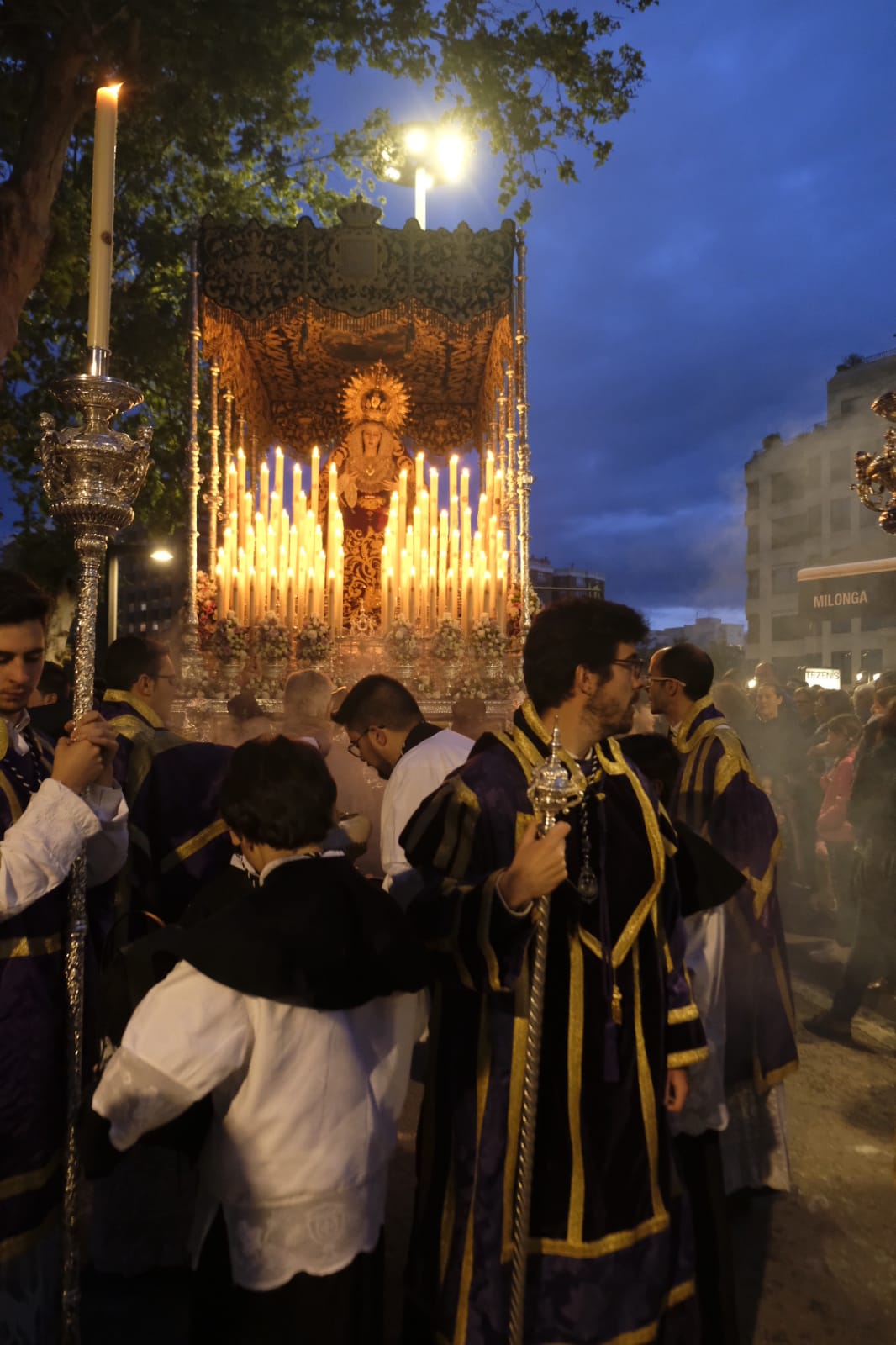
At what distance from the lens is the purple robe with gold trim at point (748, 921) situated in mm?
4090

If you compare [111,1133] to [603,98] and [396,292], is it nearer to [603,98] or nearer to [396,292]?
[396,292]

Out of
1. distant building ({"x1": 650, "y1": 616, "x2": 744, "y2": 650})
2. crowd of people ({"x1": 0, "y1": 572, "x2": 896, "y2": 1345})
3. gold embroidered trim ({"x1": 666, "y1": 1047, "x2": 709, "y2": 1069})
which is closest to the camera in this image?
crowd of people ({"x1": 0, "y1": 572, "x2": 896, "y2": 1345})

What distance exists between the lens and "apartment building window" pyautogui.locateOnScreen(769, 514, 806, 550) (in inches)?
2088

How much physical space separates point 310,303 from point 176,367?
14.7ft

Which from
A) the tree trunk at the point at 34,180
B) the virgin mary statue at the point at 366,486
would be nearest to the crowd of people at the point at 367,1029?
the tree trunk at the point at 34,180

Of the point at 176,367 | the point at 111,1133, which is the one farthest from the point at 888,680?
the point at 176,367

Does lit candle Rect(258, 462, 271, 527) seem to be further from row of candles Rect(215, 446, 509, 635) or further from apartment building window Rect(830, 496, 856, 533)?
apartment building window Rect(830, 496, 856, 533)

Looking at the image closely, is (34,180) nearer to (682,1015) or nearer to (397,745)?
(397,745)

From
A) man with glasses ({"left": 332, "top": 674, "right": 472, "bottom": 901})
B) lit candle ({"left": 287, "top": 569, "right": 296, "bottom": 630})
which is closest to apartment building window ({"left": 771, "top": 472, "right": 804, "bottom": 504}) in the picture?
lit candle ({"left": 287, "top": 569, "right": 296, "bottom": 630})

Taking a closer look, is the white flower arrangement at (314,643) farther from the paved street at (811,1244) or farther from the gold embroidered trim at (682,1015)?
the gold embroidered trim at (682,1015)

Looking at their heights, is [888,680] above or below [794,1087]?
above

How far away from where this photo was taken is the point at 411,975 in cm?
226

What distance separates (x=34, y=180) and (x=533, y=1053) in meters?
8.83

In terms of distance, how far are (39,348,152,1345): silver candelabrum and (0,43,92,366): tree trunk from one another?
6.36m
